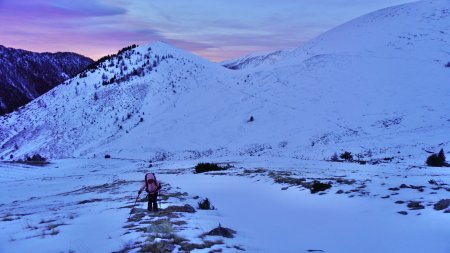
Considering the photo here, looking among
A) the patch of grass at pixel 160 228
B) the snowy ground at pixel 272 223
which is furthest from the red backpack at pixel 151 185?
the patch of grass at pixel 160 228

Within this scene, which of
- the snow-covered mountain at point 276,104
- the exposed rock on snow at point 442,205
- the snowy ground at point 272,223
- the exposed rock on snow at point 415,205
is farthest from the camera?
the snow-covered mountain at point 276,104

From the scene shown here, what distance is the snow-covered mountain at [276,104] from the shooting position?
3788 centimetres

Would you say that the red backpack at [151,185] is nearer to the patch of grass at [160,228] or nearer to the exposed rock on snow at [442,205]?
the patch of grass at [160,228]

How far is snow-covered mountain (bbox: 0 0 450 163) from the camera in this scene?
124ft

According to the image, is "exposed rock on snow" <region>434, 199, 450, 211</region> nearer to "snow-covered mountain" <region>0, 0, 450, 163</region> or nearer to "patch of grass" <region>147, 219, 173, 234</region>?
"patch of grass" <region>147, 219, 173, 234</region>

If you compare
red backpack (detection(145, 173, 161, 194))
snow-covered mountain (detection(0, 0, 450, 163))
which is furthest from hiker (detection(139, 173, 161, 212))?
snow-covered mountain (detection(0, 0, 450, 163))

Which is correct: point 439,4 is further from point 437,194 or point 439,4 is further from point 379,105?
point 437,194

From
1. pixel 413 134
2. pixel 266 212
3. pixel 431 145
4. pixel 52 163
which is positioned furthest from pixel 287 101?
pixel 266 212

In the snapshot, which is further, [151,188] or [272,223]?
[151,188]

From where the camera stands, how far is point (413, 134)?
109ft

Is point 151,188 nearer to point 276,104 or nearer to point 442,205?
point 442,205

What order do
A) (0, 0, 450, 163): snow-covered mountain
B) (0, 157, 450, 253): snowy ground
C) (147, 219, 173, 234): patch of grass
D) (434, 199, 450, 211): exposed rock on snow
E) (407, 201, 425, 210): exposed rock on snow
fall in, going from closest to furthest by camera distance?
(0, 157, 450, 253): snowy ground, (147, 219, 173, 234): patch of grass, (434, 199, 450, 211): exposed rock on snow, (407, 201, 425, 210): exposed rock on snow, (0, 0, 450, 163): snow-covered mountain

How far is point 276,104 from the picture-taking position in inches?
1953

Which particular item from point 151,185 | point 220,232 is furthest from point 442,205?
point 151,185
